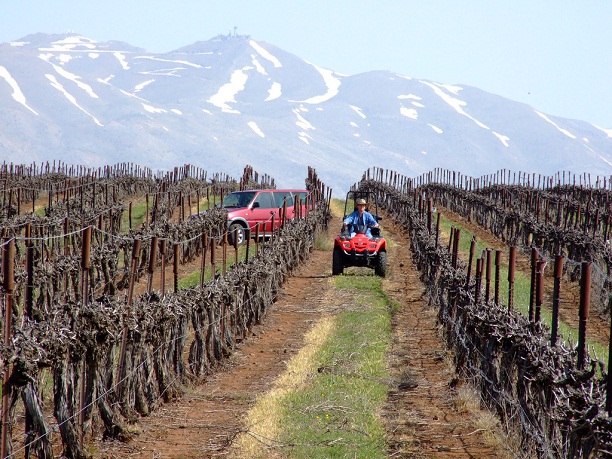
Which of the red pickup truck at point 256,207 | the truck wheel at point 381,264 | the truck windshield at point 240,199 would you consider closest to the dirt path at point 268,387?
the truck wheel at point 381,264

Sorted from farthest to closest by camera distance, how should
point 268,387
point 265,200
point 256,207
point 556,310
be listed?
point 265,200 < point 256,207 < point 268,387 < point 556,310

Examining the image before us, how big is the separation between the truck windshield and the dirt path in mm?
10150

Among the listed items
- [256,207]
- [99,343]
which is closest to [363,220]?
[256,207]

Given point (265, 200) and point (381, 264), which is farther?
point (265, 200)

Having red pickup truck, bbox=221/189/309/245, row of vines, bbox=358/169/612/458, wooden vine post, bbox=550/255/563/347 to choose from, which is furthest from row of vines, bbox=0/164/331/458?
red pickup truck, bbox=221/189/309/245

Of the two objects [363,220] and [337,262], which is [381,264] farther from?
[363,220]

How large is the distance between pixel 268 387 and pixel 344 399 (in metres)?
1.34

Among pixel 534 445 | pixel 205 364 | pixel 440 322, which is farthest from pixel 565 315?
pixel 534 445

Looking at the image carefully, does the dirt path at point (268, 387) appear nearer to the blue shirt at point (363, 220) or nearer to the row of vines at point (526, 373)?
the row of vines at point (526, 373)

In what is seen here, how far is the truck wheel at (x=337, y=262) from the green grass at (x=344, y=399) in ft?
16.9

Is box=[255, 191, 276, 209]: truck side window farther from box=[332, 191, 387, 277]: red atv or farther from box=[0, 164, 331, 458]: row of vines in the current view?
box=[0, 164, 331, 458]: row of vines

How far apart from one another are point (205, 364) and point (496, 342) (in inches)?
170

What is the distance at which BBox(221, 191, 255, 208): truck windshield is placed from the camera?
91.3 feet

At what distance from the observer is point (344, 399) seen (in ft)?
34.5
